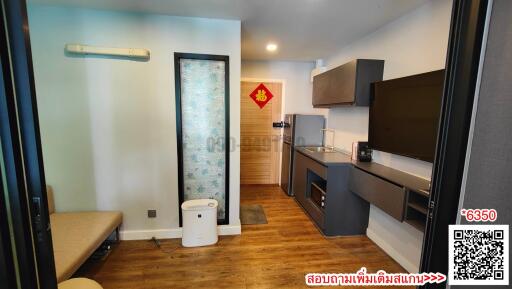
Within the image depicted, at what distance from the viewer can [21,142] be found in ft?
2.07

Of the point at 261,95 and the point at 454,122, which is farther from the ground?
the point at 261,95

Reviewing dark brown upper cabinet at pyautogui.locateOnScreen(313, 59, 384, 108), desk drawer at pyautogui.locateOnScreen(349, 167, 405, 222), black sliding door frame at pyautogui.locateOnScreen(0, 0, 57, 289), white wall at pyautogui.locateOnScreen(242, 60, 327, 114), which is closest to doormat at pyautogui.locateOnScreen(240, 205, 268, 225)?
desk drawer at pyautogui.locateOnScreen(349, 167, 405, 222)

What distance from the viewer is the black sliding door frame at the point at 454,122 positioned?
85 cm

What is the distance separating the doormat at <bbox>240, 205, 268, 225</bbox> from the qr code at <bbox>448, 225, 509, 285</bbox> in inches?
94.9

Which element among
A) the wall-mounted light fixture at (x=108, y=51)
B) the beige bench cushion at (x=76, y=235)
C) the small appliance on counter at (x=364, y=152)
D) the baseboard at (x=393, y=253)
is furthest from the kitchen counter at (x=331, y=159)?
the beige bench cushion at (x=76, y=235)

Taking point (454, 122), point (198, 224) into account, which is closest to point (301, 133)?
point (198, 224)

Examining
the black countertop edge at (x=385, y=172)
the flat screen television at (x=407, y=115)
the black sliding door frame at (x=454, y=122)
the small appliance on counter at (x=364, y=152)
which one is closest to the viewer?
the black sliding door frame at (x=454, y=122)

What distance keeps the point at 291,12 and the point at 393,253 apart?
2.67 m

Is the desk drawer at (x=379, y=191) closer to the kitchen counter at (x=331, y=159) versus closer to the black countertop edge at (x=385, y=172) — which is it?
the black countertop edge at (x=385, y=172)

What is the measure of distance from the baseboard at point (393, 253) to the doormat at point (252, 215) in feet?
4.26

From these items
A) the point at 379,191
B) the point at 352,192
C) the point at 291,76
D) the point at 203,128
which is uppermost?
the point at 291,76

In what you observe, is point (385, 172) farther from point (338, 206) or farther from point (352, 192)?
point (338, 206)

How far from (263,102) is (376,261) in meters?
3.22

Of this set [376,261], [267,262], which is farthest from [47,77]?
[376,261]
